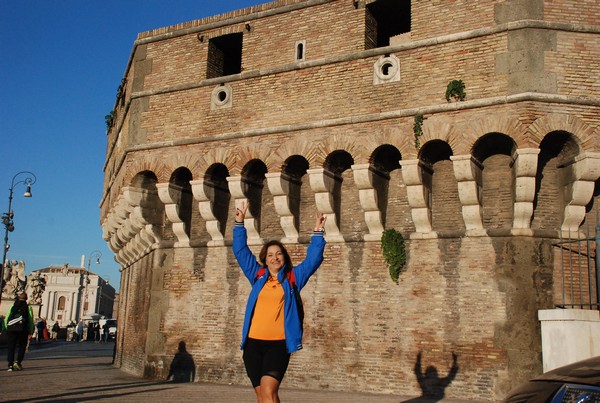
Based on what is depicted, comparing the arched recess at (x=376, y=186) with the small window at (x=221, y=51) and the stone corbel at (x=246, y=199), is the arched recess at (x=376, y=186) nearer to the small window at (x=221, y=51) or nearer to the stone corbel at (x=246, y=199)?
the stone corbel at (x=246, y=199)

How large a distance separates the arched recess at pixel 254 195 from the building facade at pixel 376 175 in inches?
1.7

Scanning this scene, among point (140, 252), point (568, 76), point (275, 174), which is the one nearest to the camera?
point (568, 76)

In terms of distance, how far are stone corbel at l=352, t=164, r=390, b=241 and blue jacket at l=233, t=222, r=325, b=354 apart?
637 cm

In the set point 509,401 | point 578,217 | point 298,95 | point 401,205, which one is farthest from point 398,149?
point 509,401

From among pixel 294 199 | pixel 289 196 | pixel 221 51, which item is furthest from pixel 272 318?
pixel 221 51

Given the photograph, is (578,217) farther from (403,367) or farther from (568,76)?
(403,367)

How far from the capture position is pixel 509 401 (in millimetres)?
4055

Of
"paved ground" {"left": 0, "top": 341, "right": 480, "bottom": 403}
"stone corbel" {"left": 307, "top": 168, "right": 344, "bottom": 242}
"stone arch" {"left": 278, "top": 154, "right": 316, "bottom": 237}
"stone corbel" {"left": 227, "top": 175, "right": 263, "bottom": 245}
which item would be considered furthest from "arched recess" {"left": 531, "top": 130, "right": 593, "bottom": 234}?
"stone corbel" {"left": 227, "top": 175, "right": 263, "bottom": 245}

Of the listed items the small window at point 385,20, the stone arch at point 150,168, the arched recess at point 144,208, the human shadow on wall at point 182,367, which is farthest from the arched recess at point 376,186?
the arched recess at point 144,208

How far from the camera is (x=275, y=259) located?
639 centimetres

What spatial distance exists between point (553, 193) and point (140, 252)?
32.9 ft

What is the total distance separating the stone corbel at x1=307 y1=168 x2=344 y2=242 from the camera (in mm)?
13250

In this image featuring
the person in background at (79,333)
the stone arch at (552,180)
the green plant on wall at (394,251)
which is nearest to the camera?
the stone arch at (552,180)

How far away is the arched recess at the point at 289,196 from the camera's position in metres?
13.7
